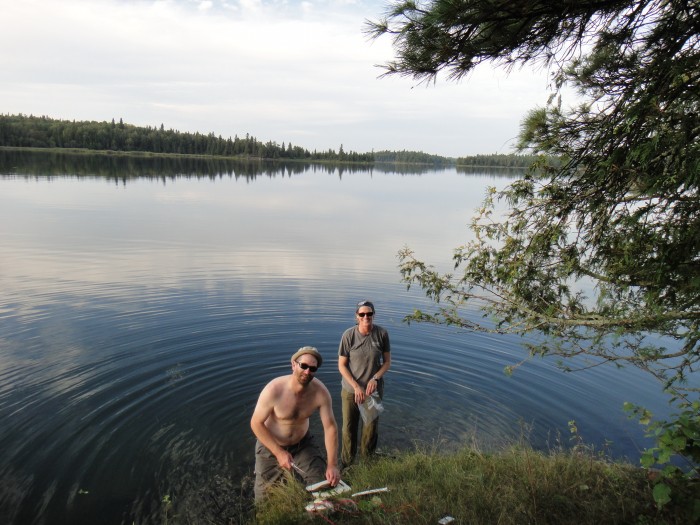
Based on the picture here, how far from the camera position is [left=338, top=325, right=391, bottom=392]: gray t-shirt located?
6.30 meters

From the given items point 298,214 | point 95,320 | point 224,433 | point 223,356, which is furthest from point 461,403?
point 298,214

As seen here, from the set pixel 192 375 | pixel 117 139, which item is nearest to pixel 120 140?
pixel 117 139

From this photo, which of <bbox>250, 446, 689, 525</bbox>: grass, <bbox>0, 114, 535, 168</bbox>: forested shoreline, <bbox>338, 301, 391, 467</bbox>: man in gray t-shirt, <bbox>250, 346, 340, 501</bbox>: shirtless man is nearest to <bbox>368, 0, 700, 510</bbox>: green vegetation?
<bbox>250, 446, 689, 525</bbox>: grass

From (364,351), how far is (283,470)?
185 cm

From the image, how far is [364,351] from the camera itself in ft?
20.7

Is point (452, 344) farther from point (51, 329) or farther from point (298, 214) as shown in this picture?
point (298, 214)

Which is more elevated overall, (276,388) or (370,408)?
(276,388)

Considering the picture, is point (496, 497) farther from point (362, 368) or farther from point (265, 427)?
point (265, 427)

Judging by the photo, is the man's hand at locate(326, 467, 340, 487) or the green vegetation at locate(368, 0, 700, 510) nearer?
the green vegetation at locate(368, 0, 700, 510)

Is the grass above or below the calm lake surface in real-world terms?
above

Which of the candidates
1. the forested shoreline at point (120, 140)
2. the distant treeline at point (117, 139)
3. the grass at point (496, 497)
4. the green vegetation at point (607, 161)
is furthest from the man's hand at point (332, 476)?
the distant treeline at point (117, 139)

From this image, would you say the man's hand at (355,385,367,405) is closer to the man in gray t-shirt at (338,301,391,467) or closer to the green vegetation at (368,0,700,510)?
the man in gray t-shirt at (338,301,391,467)

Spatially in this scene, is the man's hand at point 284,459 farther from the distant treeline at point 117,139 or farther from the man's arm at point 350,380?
the distant treeline at point 117,139

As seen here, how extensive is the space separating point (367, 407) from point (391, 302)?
8.12 m
